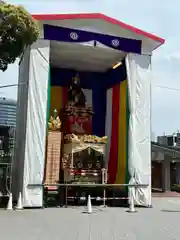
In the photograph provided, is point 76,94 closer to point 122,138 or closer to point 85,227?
point 122,138

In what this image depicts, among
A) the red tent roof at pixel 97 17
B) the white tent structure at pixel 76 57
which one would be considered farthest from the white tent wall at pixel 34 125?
the red tent roof at pixel 97 17

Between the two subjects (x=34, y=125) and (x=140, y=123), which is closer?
(x=34, y=125)

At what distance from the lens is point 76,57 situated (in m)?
17.4

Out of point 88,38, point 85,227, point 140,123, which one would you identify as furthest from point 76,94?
point 85,227

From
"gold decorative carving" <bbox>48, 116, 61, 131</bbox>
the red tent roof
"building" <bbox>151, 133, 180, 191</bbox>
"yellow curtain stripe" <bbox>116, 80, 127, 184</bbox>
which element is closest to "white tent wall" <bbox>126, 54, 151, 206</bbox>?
the red tent roof

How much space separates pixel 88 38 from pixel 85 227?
8865 mm

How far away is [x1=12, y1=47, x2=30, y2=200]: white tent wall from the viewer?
49.2 feet

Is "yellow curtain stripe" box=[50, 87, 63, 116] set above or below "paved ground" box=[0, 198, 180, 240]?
above

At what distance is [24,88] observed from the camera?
51.8 feet

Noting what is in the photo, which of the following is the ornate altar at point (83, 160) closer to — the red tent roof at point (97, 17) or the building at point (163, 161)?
the red tent roof at point (97, 17)

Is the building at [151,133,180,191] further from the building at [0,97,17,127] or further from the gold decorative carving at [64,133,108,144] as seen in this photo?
the building at [0,97,17,127]

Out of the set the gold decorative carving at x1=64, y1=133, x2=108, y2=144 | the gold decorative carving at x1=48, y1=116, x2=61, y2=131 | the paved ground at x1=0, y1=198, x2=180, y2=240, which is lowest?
the paved ground at x1=0, y1=198, x2=180, y2=240

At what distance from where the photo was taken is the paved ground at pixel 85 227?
7.90 metres

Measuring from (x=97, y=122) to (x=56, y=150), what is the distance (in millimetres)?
4069
